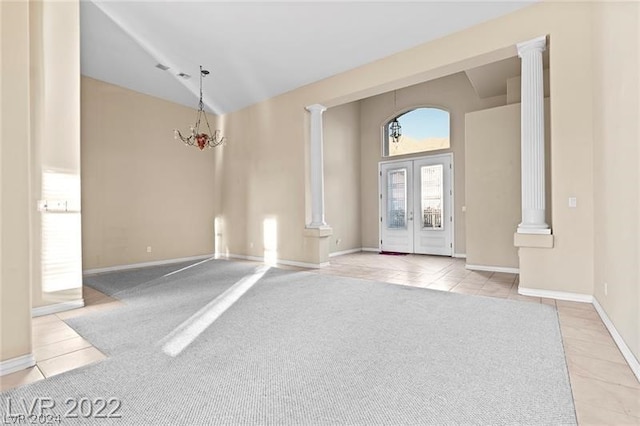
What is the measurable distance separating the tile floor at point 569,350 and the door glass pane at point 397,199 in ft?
10.4

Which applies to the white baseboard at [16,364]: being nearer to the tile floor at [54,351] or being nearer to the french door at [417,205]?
the tile floor at [54,351]

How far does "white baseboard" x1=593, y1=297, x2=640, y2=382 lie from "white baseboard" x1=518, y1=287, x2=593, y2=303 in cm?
35

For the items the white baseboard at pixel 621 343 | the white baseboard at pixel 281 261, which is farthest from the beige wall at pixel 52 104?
the white baseboard at pixel 621 343

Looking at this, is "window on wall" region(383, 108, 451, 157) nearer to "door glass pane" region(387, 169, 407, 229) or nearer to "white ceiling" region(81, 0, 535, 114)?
"door glass pane" region(387, 169, 407, 229)

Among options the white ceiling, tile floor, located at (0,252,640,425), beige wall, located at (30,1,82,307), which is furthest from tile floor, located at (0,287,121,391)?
the white ceiling

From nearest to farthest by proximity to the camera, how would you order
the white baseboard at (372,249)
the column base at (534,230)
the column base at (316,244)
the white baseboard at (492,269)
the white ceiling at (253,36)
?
1. the column base at (534,230)
2. the white ceiling at (253,36)
3. the white baseboard at (492,269)
4. the column base at (316,244)
5. the white baseboard at (372,249)

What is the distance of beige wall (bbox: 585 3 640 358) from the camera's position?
6.74ft

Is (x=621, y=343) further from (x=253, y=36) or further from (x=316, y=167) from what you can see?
(x=253, y=36)

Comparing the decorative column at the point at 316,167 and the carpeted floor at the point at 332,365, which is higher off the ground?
the decorative column at the point at 316,167

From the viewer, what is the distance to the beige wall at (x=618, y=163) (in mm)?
2055

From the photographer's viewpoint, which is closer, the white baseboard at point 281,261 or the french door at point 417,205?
the white baseboard at point 281,261

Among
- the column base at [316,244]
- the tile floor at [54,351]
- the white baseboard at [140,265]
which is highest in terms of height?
the column base at [316,244]

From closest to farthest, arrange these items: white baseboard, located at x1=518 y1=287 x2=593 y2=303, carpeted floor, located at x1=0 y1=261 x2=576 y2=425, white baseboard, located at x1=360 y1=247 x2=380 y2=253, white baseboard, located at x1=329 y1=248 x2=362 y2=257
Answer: carpeted floor, located at x1=0 y1=261 x2=576 y2=425 < white baseboard, located at x1=518 y1=287 x2=593 y2=303 < white baseboard, located at x1=329 y1=248 x2=362 y2=257 < white baseboard, located at x1=360 y1=247 x2=380 y2=253

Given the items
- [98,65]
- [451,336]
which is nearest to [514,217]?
[451,336]
